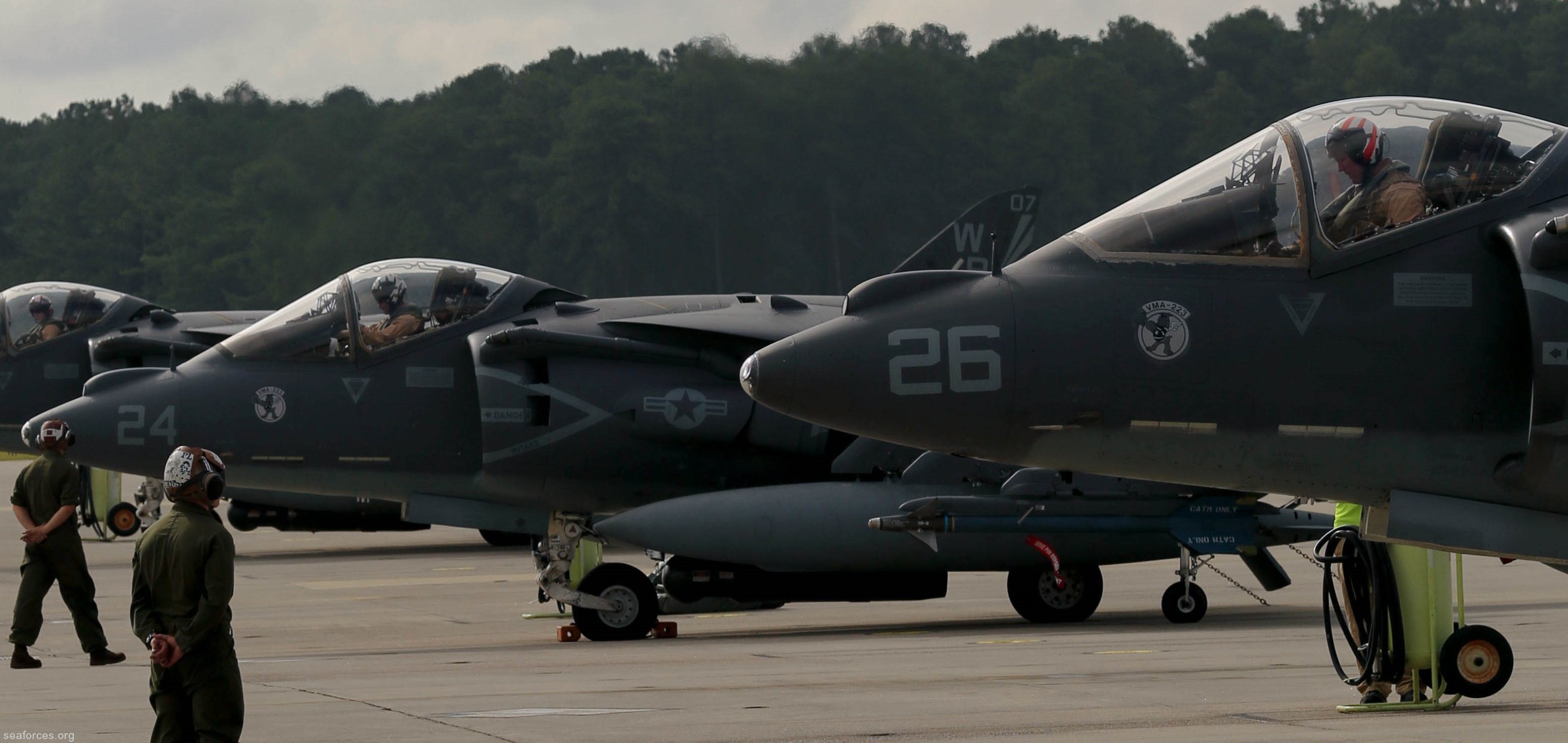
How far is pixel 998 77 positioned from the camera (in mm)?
67688

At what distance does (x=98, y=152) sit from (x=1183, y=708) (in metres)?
78.3

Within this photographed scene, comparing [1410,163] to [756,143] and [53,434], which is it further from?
[756,143]

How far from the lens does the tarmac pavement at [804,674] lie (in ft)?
29.2

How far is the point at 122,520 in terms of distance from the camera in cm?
2503

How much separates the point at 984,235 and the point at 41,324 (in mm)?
10915

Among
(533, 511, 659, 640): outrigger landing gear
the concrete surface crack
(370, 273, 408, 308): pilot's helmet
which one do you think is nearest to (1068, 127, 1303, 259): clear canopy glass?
the concrete surface crack

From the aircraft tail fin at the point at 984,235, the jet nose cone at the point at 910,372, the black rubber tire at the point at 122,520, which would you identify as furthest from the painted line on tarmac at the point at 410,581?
the jet nose cone at the point at 910,372

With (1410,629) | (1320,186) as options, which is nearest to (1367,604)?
(1410,629)

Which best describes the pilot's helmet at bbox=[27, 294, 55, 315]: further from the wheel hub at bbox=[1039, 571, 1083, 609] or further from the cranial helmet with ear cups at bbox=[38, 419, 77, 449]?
the wheel hub at bbox=[1039, 571, 1083, 609]

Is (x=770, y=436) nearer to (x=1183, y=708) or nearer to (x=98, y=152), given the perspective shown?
(x=1183, y=708)

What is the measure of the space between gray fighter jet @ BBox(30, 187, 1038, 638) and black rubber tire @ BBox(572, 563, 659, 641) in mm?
193

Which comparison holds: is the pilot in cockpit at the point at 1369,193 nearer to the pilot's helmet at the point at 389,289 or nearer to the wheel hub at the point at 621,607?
the wheel hub at the point at 621,607

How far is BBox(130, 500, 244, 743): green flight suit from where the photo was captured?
21.5ft

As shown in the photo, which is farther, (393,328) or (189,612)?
(393,328)
